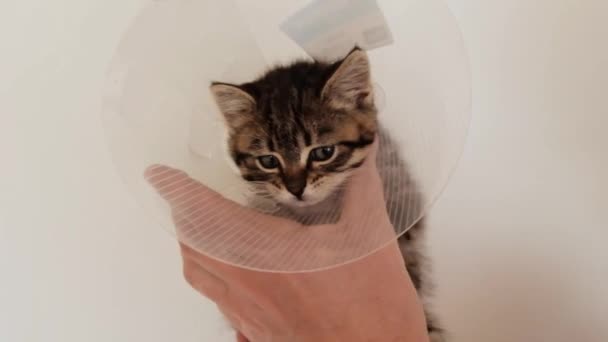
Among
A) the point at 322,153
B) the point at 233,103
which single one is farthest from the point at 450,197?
the point at 233,103

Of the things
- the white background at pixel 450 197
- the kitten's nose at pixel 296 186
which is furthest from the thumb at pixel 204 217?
the white background at pixel 450 197

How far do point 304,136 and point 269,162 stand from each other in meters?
0.07

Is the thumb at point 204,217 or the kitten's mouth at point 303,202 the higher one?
the thumb at point 204,217

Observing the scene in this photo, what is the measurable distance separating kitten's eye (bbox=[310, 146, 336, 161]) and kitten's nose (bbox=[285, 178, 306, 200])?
0.11 ft

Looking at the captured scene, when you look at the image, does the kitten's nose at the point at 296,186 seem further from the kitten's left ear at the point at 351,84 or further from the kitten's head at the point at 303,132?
the kitten's left ear at the point at 351,84

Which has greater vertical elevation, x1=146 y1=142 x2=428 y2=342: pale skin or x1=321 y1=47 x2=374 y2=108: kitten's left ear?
x1=321 y1=47 x2=374 y2=108: kitten's left ear

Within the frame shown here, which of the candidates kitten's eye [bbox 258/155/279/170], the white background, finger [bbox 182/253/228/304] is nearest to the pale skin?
finger [bbox 182/253/228/304]

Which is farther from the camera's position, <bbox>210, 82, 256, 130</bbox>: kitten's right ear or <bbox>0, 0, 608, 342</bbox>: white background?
<bbox>0, 0, 608, 342</bbox>: white background

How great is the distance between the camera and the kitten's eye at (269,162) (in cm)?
75

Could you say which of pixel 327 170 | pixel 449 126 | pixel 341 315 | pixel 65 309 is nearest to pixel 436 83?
pixel 449 126

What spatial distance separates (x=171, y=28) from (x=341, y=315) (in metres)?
0.39

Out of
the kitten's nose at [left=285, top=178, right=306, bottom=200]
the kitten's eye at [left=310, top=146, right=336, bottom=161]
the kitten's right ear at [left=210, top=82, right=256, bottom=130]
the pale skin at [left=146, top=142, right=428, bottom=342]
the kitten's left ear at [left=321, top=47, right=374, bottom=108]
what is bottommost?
the pale skin at [left=146, top=142, right=428, bottom=342]

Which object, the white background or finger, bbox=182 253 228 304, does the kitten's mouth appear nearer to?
finger, bbox=182 253 228 304

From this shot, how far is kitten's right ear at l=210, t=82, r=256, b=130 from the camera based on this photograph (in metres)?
0.68
